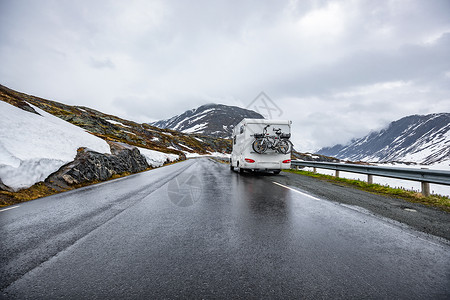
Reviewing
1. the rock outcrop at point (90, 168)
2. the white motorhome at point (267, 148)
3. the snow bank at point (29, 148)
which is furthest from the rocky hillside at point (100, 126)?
the rock outcrop at point (90, 168)

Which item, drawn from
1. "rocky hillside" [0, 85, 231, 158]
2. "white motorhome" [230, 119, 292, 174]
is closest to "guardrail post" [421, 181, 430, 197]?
"white motorhome" [230, 119, 292, 174]

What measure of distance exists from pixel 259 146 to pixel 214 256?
10.9 metres

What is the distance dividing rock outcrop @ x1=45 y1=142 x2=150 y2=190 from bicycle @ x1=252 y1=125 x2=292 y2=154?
29.1 ft

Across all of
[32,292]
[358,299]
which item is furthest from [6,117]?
[358,299]

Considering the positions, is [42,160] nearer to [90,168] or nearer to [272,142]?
[90,168]

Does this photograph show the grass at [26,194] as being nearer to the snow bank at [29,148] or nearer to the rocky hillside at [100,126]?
the snow bank at [29,148]

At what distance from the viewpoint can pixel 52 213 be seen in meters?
4.76

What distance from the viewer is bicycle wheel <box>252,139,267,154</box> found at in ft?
43.4

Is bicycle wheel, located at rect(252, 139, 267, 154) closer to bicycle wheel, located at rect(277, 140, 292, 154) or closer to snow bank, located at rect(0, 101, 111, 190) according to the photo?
bicycle wheel, located at rect(277, 140, 292, 154)

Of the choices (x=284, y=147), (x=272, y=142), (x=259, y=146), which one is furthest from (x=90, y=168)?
(x=284, y=147)

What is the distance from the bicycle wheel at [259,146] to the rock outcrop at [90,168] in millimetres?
8807

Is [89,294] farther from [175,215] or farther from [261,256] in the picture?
[175,215]

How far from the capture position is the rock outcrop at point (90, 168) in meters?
8.95

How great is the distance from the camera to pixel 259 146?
520 inches
